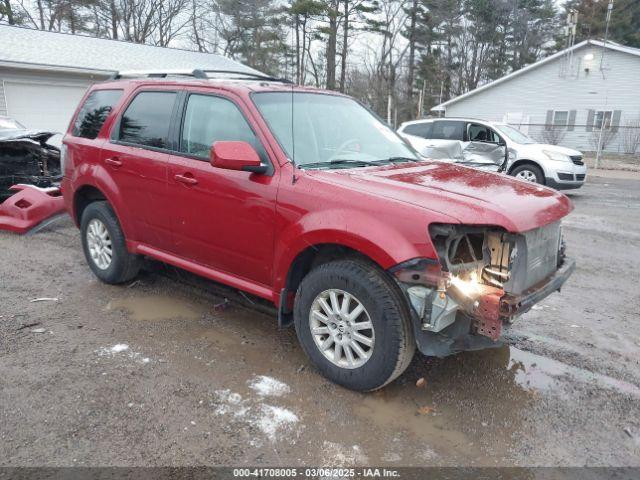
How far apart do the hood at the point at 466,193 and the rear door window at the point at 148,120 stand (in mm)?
1628

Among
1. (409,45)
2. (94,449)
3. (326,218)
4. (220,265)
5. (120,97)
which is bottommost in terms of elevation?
(94,449)

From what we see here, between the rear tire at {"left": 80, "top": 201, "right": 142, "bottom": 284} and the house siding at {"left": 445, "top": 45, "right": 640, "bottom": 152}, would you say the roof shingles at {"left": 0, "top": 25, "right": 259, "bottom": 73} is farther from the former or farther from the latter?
the house siding at {"left": 445, "top": 45, "right": 640, "bottom": 152}

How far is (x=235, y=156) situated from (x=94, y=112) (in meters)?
2.54

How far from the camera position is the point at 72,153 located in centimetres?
511

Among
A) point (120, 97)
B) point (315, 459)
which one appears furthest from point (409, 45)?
point (315, 459)

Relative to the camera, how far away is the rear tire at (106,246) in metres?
4.81

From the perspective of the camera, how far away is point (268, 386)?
336 centimetres

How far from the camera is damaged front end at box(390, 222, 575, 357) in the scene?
9.33ft

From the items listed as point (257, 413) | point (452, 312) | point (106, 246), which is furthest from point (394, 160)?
point (106, 246)

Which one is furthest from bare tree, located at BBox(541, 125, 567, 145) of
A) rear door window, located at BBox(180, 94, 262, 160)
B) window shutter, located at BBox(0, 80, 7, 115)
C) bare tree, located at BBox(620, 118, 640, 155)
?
rear door window, located at BBox(180, 94, 262, 160)

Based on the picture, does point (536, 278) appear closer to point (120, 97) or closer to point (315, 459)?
point (315, 459)

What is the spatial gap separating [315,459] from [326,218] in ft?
4.57

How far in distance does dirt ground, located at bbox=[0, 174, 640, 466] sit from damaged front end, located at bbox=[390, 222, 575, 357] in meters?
0.51

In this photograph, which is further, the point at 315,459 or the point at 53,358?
the point at 53,358
